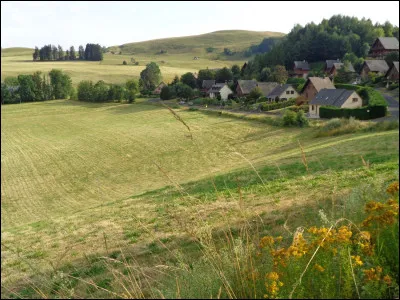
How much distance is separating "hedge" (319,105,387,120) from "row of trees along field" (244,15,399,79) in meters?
39.9

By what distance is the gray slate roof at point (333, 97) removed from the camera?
3491 centimetres

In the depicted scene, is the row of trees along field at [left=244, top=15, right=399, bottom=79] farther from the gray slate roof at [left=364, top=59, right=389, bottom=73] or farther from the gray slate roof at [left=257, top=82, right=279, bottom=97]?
the gray slate roof at [left=364, top=59, right=389, bottom=73]

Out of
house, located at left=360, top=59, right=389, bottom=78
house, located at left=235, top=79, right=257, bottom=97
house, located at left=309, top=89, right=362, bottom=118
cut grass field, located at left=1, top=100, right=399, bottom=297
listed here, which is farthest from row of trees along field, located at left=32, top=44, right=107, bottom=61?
house, located at left=309, top=89, right=362, bottom=118

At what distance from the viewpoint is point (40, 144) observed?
4272cm

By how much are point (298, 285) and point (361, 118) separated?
26.6 m

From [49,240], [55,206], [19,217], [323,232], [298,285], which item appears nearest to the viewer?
[298,285]

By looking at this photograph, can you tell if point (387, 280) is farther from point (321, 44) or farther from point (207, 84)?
point (321, 44)

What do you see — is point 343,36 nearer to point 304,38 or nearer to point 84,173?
point 304,38

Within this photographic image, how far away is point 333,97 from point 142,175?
72.2ft

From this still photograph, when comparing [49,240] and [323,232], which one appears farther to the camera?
[49,240]

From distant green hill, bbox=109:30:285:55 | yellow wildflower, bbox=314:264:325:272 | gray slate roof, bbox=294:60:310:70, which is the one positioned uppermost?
distant green hill, bbox=109:30:285:55

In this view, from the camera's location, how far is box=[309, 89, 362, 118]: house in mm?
33344

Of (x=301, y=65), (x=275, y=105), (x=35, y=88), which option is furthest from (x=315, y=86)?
(x=35, y=88)

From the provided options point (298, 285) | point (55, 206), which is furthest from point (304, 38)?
point (298, 285)
